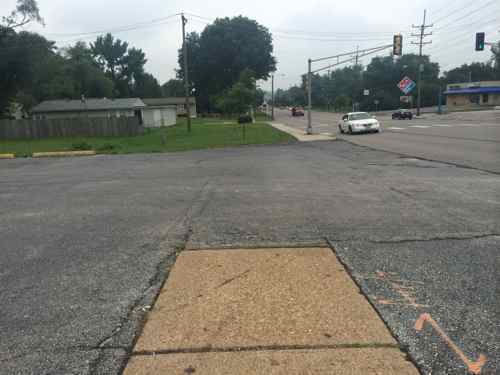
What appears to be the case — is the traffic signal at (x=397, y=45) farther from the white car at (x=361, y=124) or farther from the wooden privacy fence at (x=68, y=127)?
the wooden privacy fence at (x=68, y=127)

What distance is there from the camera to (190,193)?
893 cm

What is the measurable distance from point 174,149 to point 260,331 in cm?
1941

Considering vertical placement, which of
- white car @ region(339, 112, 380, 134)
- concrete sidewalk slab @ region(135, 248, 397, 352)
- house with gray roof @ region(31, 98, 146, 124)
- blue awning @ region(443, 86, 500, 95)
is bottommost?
concrete sidewalk slab @ region(135, 248, 397, 352)

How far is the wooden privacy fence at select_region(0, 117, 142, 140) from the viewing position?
3478 centimetres

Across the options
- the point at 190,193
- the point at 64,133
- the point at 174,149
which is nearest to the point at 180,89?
the point at 64,133

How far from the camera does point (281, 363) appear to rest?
108 inches

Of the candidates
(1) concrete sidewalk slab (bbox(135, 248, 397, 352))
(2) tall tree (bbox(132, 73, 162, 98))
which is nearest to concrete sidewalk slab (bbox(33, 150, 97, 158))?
(1) concrete sidewalk slab (bbox(135, 248, 397, 352))

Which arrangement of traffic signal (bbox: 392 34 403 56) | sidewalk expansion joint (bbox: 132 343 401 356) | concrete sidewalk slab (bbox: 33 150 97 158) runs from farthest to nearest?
traffic signal (bbox: 392 34 403 56) → concrete sidewalk slab (bbox: 33 150 97 158) → sidewalk expansion joint (bbox: 132 343 401 356)

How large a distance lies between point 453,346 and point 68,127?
122 ft

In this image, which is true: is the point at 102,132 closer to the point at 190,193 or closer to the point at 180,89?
the point at 190,193

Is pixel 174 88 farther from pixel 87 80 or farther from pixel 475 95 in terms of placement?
pixel 475 95

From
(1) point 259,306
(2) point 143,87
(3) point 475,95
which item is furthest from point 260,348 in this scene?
(2) point 143,87

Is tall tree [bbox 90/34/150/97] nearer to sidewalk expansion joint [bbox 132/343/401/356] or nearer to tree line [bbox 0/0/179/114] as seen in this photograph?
tree line [bbox 0/0/179/114]

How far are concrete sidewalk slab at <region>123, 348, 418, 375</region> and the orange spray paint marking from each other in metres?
0.37
